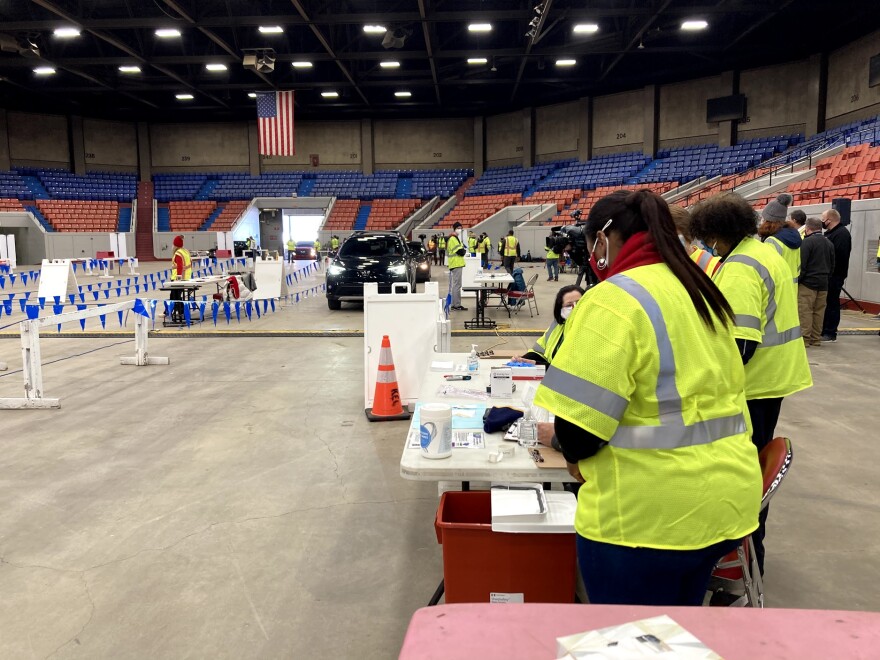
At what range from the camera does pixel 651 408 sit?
→ 1709 mm

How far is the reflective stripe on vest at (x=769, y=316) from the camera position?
2871 millimetres

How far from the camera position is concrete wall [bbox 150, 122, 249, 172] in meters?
41.8

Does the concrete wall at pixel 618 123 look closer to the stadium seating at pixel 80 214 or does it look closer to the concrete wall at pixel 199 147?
the concrete wall at pixel 199 147

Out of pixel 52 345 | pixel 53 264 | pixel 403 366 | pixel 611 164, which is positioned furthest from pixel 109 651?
pixel 611 164

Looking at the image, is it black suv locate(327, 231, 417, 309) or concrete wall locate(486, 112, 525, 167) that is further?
concrete wall locate(486, 112, 525, 167)

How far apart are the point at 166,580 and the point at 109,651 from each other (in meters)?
0.60

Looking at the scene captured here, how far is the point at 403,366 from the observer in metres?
6.49

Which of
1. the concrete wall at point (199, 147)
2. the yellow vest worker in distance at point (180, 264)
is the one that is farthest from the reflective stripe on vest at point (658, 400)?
the concrete wall at point (199, 147)

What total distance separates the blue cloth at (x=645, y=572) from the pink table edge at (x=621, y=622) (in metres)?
0.31

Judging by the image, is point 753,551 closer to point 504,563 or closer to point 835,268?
point 504,563

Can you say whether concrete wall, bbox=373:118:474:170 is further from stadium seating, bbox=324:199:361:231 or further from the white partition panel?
the white partition panel

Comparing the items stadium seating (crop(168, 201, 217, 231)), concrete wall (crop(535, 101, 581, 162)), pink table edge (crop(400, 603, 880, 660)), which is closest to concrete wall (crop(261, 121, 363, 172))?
stadium seating (crop(168, 201, 217, 231))

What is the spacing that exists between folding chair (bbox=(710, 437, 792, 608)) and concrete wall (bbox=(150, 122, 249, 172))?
43659 mm

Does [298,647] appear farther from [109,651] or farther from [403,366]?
[403,366]
